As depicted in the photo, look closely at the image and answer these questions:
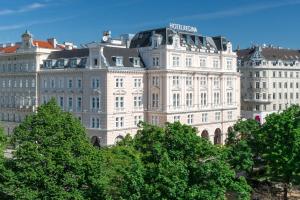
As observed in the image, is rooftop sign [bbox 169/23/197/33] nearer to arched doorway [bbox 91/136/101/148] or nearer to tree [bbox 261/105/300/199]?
arched doorway [bbox 91/136/101/148]

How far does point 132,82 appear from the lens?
265ft

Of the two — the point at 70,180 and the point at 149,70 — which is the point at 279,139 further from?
the point at 149,70

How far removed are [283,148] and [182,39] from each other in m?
42.5

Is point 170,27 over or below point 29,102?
over

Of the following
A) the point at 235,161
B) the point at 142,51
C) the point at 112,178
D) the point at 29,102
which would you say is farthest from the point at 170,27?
the point at 112,178

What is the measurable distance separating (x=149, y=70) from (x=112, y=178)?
45161 millimetres

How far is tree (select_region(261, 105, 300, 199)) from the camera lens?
46.6m

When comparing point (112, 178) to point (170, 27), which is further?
point (170, 27)

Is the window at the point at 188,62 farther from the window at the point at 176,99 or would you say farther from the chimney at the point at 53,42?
the chimney at the point at 53,42

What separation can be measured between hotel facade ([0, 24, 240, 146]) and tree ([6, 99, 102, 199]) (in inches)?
1484

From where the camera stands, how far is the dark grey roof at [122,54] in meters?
78.2

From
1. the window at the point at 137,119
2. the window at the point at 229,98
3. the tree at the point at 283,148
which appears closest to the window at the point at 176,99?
the window at the point at 137,119

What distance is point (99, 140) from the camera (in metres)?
77.6

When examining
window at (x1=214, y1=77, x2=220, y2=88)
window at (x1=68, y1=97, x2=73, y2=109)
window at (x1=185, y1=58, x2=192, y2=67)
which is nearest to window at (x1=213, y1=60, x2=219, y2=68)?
window at (x1=214, y1=77, x2=220, y2=88)
